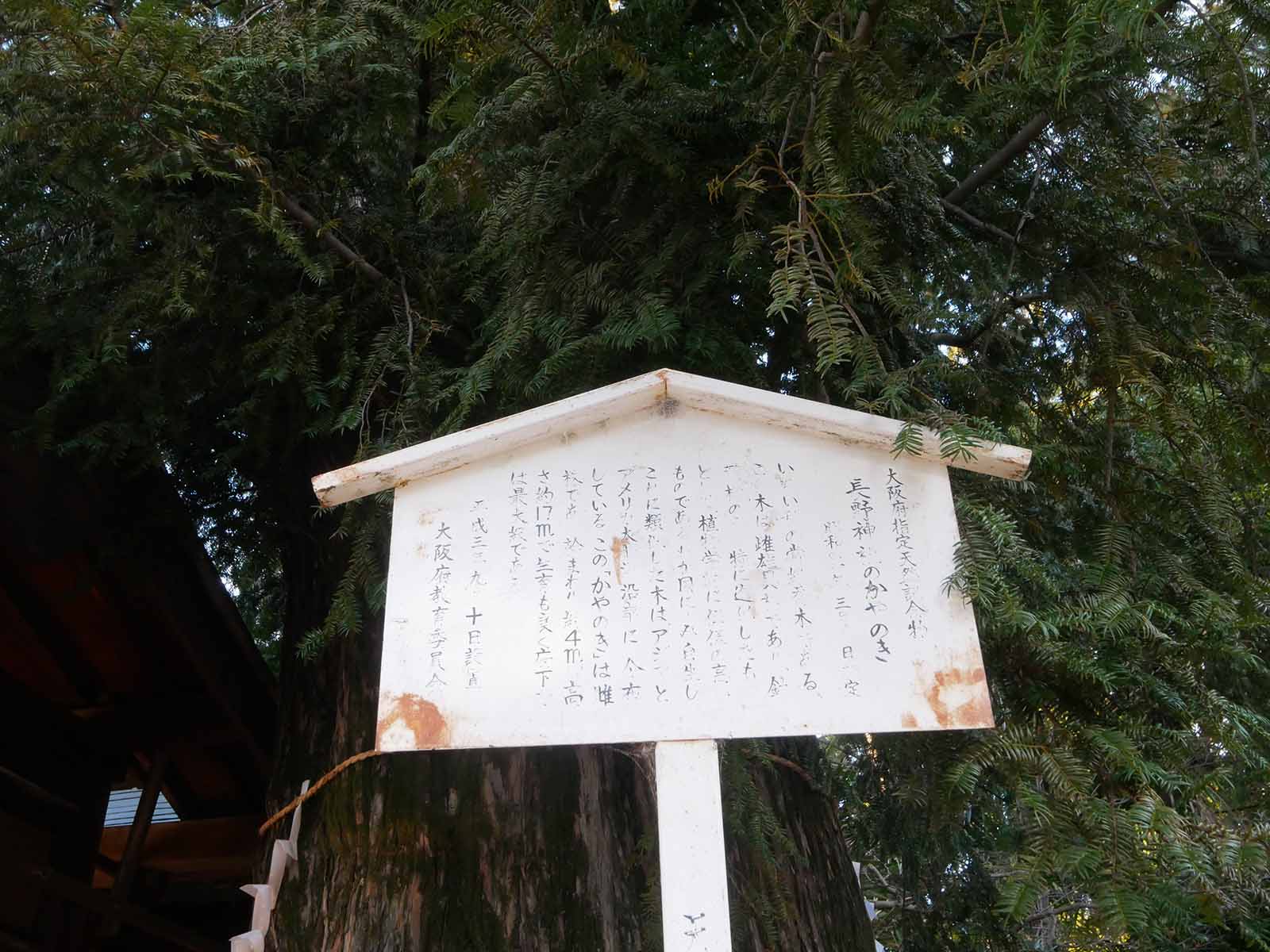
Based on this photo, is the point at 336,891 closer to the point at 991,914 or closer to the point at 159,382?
the point at 159,382

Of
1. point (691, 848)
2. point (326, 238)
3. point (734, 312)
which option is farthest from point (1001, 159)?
point (691, 848)

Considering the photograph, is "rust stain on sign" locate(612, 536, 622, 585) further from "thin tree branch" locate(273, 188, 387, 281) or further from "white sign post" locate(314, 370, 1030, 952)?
"thin tree branch" locate(273, 188, 387, 281)

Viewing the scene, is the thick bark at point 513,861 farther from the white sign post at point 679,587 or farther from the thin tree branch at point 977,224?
the thin tree branch at point 977,224

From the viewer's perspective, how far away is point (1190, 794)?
1.42m

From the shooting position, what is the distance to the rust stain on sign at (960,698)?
49.9 inches

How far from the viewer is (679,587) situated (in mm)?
1390

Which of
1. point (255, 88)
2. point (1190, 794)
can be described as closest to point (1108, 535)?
point (1190, 794)

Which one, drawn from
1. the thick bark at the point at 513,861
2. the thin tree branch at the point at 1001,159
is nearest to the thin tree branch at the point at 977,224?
the thin tree branch at the point at 1001,159

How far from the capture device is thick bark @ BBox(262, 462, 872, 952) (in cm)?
202

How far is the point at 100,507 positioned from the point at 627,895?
6.95ft

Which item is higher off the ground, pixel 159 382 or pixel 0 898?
pixel 159 382

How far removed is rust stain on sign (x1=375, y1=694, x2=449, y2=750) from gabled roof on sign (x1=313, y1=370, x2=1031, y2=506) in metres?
0.37

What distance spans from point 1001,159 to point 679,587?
1551mm

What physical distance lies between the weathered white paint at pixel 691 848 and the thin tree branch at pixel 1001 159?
1.58 metres
